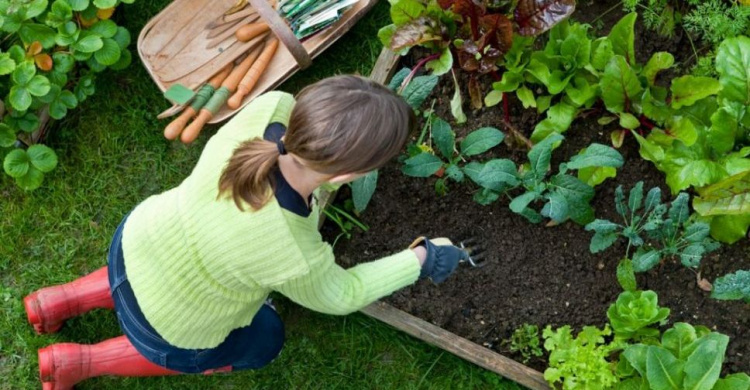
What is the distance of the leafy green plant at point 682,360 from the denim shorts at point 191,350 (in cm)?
111

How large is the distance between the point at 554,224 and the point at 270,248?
3.80 feet

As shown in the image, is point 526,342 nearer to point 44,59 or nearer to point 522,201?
point 522,201

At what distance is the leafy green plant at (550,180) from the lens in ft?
8.82

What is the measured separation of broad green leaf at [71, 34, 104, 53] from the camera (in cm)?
318

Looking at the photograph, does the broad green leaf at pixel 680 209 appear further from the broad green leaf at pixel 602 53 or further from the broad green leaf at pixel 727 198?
the broad green leaf at pixel 602 53

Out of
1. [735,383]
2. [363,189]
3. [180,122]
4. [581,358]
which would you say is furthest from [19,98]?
[735,383]

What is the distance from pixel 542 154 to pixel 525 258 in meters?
0.46

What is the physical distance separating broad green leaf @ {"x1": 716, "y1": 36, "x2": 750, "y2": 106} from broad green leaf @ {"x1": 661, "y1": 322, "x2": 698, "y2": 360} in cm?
68

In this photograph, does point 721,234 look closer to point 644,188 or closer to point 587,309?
point 644,188

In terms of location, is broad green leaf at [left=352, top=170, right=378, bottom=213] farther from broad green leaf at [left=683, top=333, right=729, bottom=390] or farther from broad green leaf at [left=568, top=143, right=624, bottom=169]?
broad green leaf at [left=683, top=333, right=729, bottom=390]

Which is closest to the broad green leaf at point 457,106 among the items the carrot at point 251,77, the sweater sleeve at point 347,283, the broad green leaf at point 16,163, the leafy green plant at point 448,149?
the leafy green plant at point 448,149

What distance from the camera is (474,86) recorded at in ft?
9.74

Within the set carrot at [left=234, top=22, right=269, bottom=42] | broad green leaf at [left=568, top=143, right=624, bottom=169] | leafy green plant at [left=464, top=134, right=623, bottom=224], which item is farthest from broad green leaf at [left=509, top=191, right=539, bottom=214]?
carrot at [left=234, top=22, right=269, bottom=42]

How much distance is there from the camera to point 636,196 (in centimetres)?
270
